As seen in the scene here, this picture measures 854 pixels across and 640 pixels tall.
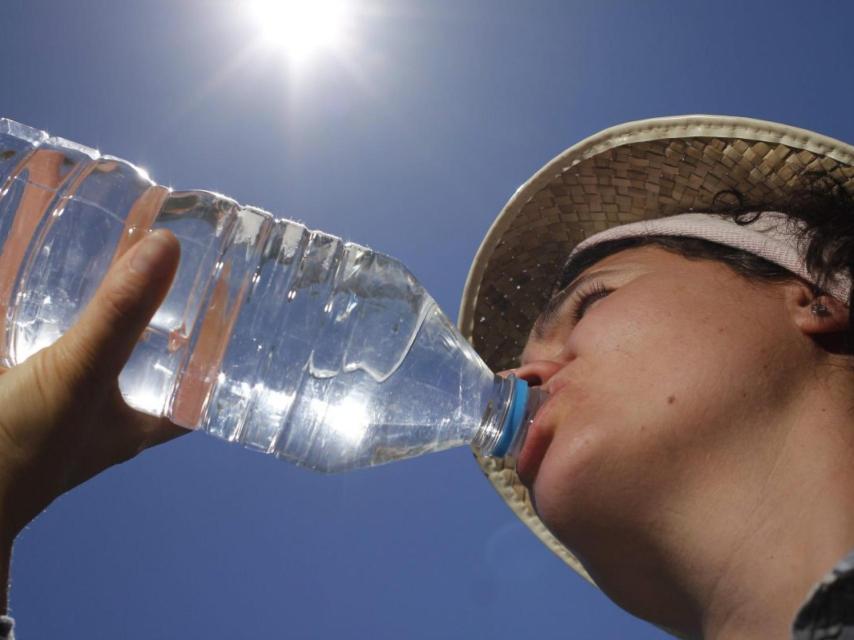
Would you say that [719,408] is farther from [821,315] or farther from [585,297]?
[585,297]

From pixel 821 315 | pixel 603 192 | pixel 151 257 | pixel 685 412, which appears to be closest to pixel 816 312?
pixel 821 315

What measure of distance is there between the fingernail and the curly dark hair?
1.03m

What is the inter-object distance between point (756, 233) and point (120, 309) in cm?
123

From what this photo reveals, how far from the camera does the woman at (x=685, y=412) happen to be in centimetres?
115

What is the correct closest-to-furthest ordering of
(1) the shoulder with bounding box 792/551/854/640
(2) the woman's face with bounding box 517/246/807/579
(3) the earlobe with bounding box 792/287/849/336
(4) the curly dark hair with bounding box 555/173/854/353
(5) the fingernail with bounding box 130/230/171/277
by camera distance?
(1) the shoulder with bounding box 792/551/854/640, (5) the fingernail with bounding box 130/230/171/277, (2) the woman's face with bounding box 517/246/807/579, (3) the earlobe with bounding box 792/287/849/336, (4) the curly dark hair with bounding box 555/173/854/353

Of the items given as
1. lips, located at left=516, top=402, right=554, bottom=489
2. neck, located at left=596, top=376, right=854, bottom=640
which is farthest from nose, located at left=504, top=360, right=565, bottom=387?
neck, located at left=596, top=376, right=854, bottom=640

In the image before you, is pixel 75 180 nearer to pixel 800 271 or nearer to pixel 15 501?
pixel 15 501

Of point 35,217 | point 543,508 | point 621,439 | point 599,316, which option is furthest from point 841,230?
point 35,217

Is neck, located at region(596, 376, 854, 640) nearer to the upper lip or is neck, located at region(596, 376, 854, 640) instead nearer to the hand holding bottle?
the upper lip

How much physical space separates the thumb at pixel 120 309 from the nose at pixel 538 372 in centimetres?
75

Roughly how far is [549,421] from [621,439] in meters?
0.16

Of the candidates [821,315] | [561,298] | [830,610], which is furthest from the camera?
[561,298]

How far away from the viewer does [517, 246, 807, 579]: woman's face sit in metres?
1.25

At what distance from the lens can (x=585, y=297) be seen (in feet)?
5.43
